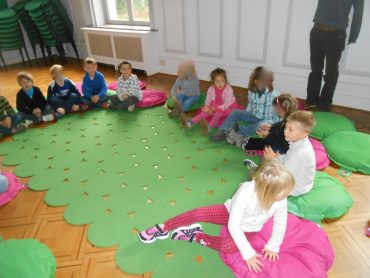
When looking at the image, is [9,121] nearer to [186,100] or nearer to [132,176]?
[132,176]

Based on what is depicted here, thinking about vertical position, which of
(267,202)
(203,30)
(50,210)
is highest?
(203,30)

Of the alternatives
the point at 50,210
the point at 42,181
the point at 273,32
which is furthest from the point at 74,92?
the point at 273,32

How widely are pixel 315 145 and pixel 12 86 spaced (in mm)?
4492

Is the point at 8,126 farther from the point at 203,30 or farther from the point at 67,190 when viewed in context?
the point at 203,30

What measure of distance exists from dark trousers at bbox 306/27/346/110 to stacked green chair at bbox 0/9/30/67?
16.8ft

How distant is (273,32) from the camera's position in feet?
12.2

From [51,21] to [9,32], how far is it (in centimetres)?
84

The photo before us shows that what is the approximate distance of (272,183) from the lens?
1.35 metres

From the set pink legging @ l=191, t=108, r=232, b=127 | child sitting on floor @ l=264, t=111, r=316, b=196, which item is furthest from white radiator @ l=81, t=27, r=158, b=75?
child sitting on floor @ l=264, t=111, r=316, b=196

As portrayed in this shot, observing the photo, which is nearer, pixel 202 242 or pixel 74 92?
pixel 202 242

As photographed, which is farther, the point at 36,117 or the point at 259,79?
the point at 36,117

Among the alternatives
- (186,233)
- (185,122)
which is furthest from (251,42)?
(186,233)

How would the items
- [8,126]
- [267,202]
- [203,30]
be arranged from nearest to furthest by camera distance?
[267,202]
[8,126]
[203,30]

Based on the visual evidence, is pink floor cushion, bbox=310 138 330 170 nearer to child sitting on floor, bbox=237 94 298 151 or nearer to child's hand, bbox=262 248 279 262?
child sitting on floor, bbox=237 94 298 151
